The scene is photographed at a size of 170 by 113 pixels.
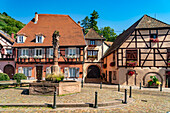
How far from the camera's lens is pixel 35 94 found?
10.6 meters

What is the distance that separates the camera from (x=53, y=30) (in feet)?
87.4

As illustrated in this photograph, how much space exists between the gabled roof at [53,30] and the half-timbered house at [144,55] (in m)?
7.41

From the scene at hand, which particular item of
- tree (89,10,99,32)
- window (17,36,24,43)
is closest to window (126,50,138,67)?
window (17,36,24,43)

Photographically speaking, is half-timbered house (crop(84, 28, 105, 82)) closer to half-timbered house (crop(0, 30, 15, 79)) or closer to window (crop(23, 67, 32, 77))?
window (crop(23, 67, 32, 77))

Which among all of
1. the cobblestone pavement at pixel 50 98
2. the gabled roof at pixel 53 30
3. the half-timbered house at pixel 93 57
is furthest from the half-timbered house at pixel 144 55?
the cobblestone pavement at pixel 50 98

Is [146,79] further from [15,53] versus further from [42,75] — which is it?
[15,53]

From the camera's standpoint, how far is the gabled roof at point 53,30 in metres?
24.5

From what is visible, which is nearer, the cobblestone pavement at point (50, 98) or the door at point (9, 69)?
the cobblestone pavement at point (50, 98)

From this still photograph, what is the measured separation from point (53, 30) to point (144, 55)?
16.9 metres

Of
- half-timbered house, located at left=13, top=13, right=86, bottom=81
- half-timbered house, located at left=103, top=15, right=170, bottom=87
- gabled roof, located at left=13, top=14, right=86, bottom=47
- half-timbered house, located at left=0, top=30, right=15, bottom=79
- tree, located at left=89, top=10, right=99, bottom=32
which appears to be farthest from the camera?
tree, located at left=89, top=10, right=99, bottom=32

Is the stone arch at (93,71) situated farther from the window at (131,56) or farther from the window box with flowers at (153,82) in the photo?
the window box with flowers at (153,82)

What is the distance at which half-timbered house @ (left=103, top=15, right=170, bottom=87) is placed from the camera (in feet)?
62.8

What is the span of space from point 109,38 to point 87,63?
25.7m

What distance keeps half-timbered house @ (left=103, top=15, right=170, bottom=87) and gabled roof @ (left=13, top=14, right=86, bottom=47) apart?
7.41 m
